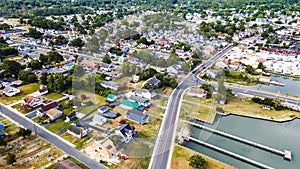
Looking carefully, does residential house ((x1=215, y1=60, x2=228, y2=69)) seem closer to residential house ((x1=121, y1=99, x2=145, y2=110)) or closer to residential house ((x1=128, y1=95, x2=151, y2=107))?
residential house ((x1=128, y1=95, x2=151, y2=107))

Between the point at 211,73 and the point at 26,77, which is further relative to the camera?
the point at 211,73

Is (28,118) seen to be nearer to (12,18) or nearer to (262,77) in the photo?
(262,77)

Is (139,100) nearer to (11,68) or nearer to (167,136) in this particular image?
(167,136)

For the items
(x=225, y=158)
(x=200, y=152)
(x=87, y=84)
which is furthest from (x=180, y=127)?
(x=87, y=84)

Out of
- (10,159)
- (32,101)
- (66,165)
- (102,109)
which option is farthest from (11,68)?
(66,165)

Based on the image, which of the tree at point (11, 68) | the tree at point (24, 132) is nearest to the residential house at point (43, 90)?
the tree at point (11, 68)

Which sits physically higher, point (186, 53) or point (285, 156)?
point (186, 53)

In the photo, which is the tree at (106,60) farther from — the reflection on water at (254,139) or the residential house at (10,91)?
→ the reflection on water at (254,139)

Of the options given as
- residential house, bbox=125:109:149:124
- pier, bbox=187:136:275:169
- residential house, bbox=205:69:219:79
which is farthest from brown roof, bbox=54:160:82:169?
residential house, bbox=205:69:219:79
